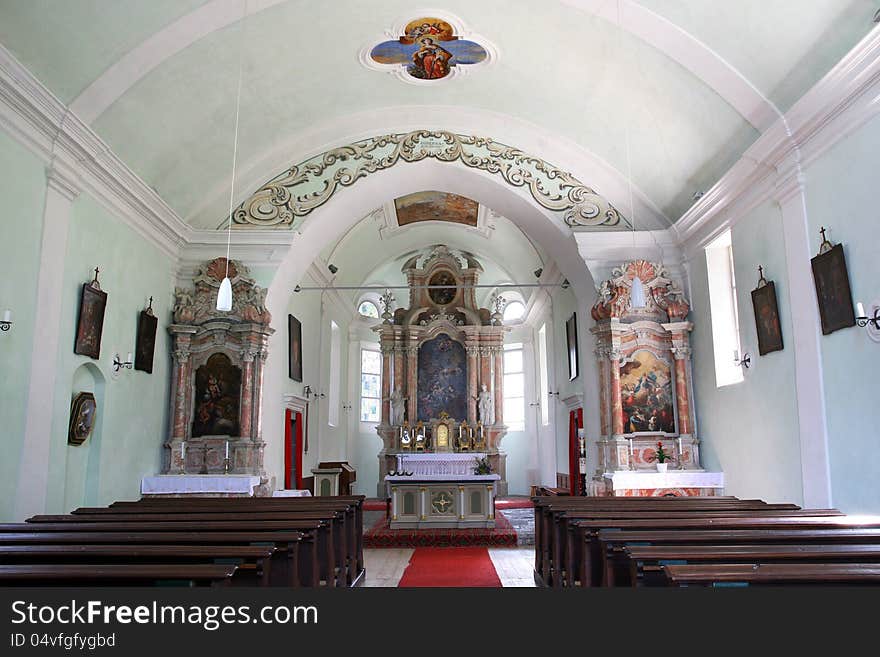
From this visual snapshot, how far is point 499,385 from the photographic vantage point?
63.2 ft

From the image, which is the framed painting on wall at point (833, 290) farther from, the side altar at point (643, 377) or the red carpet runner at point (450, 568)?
the red carpet runner at point (450, 568)

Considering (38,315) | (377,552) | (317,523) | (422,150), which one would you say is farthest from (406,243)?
(317,523)

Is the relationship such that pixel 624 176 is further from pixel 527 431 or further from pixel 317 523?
pixel 527 431

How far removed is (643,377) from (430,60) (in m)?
5.39

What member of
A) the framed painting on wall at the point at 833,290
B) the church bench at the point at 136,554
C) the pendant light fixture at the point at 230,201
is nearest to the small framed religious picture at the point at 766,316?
the framed painting on wall at the point at 833,290

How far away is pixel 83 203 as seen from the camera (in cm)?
785

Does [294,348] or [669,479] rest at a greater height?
[294,348]

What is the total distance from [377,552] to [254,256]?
15.6ft

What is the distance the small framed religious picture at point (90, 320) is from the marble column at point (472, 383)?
12017 millimetres

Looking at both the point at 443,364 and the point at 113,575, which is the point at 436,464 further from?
the point at 113,575

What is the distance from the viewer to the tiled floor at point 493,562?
7.31 metres

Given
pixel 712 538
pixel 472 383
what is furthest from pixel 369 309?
pixel 712 538

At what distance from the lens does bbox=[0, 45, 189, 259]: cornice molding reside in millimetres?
6418

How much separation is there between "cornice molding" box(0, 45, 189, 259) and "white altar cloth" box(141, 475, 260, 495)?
327cm
